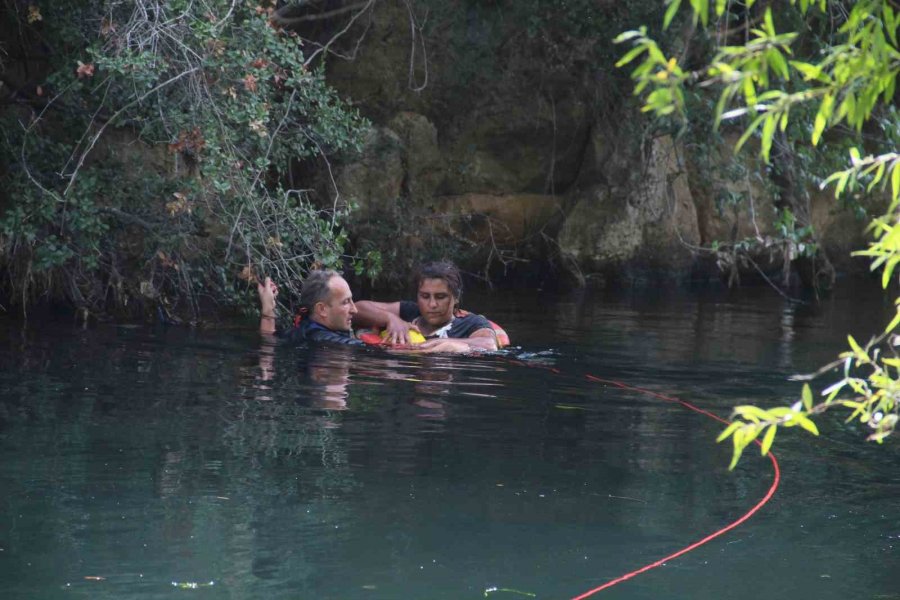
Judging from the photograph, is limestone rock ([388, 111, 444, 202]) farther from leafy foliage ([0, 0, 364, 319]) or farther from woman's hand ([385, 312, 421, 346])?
woman's hand ([385, 312, 421, 346])

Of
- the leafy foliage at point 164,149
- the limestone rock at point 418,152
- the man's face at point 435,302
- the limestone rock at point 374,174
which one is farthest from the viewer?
the limestone rock at point 418,152

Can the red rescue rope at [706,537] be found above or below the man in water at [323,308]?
below

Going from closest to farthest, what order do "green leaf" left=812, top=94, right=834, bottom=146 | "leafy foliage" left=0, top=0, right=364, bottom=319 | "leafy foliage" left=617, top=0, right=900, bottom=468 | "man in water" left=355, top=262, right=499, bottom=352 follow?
1. "leafy foliage" left=617, top=0, right=900, bottom=468
2. "green leaf" left=812, top=94, right=834, bottom=146
3. "leafy foliage" left=0, top=0, right=364, bottom=319
4. "man in water" left=355, top=262, right=499, bottom=352

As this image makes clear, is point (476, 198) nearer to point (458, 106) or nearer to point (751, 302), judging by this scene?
point (458, 106)

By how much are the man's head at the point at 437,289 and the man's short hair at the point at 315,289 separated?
2.39 feet

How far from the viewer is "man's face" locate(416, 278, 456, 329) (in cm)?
1138

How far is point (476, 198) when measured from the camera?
65.9ft

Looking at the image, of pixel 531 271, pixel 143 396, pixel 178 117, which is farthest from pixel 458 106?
pixel 143 396

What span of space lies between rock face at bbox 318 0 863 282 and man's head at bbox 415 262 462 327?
6.02 metres

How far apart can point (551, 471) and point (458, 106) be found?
43.8ft

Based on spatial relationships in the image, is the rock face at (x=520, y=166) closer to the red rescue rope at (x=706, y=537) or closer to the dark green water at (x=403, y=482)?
the dark green water at (x=403, y=482)

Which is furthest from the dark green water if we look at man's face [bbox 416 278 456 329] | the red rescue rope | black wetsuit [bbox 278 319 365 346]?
man's face [bbox 416 278 456 329]

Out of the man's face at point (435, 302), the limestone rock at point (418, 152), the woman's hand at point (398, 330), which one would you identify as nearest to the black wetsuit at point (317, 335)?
the woman's hand at point (398, 330)

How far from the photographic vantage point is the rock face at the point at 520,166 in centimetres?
1820
